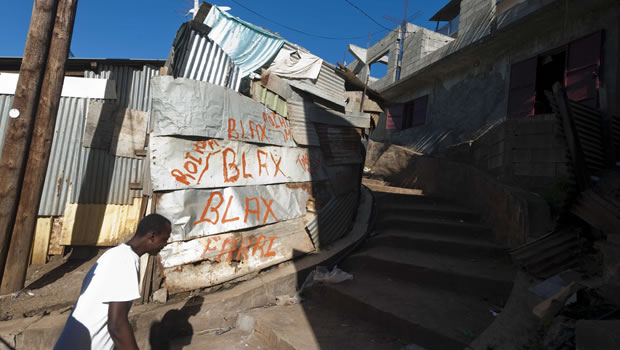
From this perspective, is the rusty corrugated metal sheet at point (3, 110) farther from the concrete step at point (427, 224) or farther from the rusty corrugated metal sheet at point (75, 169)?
the concrete step at point (427, 224)

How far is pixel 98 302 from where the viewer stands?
1757 millimetres

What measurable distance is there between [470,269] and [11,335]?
16.3 feet

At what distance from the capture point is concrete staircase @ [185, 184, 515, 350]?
10.1ft

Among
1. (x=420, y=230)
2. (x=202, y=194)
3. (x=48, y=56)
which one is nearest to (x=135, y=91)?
(x=48, y=56)

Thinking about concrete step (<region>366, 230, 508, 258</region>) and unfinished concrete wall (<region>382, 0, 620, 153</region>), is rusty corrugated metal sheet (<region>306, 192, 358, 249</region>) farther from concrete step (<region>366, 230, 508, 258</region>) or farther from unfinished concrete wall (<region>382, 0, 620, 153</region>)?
unfinished concrete wall (<region>382, 0, 620, 153</region>)

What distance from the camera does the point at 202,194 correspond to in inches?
153

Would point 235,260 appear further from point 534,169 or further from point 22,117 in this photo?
point 534,169

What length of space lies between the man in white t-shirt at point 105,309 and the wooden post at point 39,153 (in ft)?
11.1

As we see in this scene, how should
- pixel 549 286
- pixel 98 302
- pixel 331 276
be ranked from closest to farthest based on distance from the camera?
pixel 98 302 → pixel 549 286 → pixel 331 276

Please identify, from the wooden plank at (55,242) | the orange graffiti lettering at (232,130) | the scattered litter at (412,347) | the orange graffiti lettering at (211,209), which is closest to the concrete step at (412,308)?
the scattered litter at (412,347)

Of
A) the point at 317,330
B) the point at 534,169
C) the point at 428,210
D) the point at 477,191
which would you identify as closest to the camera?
the point at 317,330

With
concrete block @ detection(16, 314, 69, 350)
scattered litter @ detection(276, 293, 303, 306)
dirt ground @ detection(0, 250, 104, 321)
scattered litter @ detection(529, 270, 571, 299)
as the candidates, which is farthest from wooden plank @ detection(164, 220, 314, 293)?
scattered litter @ detection(529, 270, 571, 299)

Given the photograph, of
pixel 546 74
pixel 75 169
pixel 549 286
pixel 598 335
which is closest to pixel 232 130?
pixel 549 286

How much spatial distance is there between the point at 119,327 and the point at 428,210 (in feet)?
16.8
